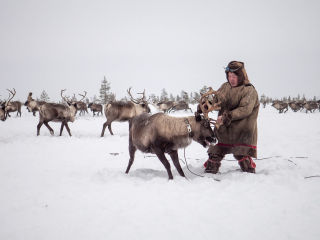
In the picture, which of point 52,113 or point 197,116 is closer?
point 197,116

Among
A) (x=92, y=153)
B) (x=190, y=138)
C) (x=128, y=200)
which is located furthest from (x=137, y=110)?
(x=128, y=200)

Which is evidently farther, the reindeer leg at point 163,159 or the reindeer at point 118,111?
the reindeer at point 118,111

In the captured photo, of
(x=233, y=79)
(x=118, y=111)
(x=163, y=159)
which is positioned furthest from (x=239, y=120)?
(x=118, y=111)

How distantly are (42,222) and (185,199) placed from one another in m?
1.79

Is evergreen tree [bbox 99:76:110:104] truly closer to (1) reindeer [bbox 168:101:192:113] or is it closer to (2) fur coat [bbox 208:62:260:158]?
(1) reindeer [bbox 168:101:192:113]

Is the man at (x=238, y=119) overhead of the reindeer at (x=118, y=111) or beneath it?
overhead

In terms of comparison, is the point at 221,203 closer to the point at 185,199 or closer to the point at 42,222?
the point at 185,199

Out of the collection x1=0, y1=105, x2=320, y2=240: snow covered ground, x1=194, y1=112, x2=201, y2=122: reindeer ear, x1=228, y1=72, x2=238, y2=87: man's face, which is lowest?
x1=0, y1=105, x2=320, y2=240: snow covered ground

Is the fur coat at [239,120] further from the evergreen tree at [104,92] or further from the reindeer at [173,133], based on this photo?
the evergreen tree at [104,92]

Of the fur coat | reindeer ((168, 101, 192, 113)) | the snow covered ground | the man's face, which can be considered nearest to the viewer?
the snow covered ground

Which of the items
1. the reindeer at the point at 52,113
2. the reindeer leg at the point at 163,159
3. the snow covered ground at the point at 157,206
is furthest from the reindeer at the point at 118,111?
the reindeer leg at the point at 163,159

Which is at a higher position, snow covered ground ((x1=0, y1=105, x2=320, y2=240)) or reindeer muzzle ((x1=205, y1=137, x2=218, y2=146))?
reindeer muzzle ((x1=205, y1=137, x2=218, y2=146))

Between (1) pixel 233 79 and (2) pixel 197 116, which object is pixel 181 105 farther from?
(2) pixel 197 116

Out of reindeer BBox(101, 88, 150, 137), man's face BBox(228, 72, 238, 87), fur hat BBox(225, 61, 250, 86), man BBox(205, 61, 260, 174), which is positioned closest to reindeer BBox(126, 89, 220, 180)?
man BBox(205, 61, 260, 174)
